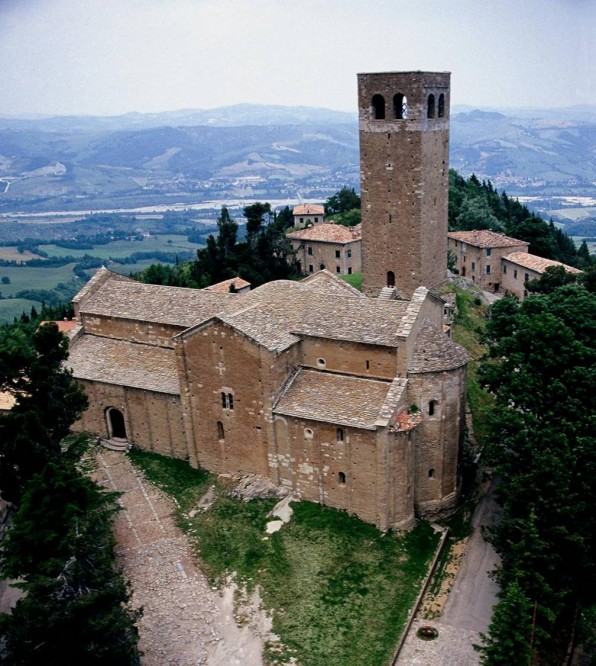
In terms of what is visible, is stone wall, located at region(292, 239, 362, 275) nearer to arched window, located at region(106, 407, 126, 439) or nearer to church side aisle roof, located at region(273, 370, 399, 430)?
arched window, located at region(106, 407, 126, 439)

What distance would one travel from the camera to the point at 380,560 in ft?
98.0

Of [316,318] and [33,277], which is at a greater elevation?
[316,318]

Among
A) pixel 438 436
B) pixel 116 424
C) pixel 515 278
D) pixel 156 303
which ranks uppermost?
pixel 156 303

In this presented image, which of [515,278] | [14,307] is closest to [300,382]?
[515,278]

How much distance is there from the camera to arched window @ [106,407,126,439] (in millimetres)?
40031

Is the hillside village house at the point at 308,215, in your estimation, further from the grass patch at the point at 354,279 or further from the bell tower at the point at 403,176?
the bell tower at the point at 403,176

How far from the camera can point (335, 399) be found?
31984 mm

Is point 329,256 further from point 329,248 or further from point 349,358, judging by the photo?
point 349,358

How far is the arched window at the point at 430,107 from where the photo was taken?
4308 cm

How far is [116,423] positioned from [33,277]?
398 ft

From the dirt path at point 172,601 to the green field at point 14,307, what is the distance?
81.3m

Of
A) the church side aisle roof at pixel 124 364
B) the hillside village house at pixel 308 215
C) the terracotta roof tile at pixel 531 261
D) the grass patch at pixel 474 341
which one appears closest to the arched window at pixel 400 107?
the grass patch at pixel 474 341

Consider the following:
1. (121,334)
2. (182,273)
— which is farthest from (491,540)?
(182,273)

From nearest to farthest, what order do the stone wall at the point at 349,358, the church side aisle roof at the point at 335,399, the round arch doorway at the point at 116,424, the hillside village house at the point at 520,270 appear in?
the church side aisle roof at the point at 335,399 < the stone wall at the point at 349,358 < the round arch doorway at the point at 116,424 < the hillside village house at the point at 520,270
